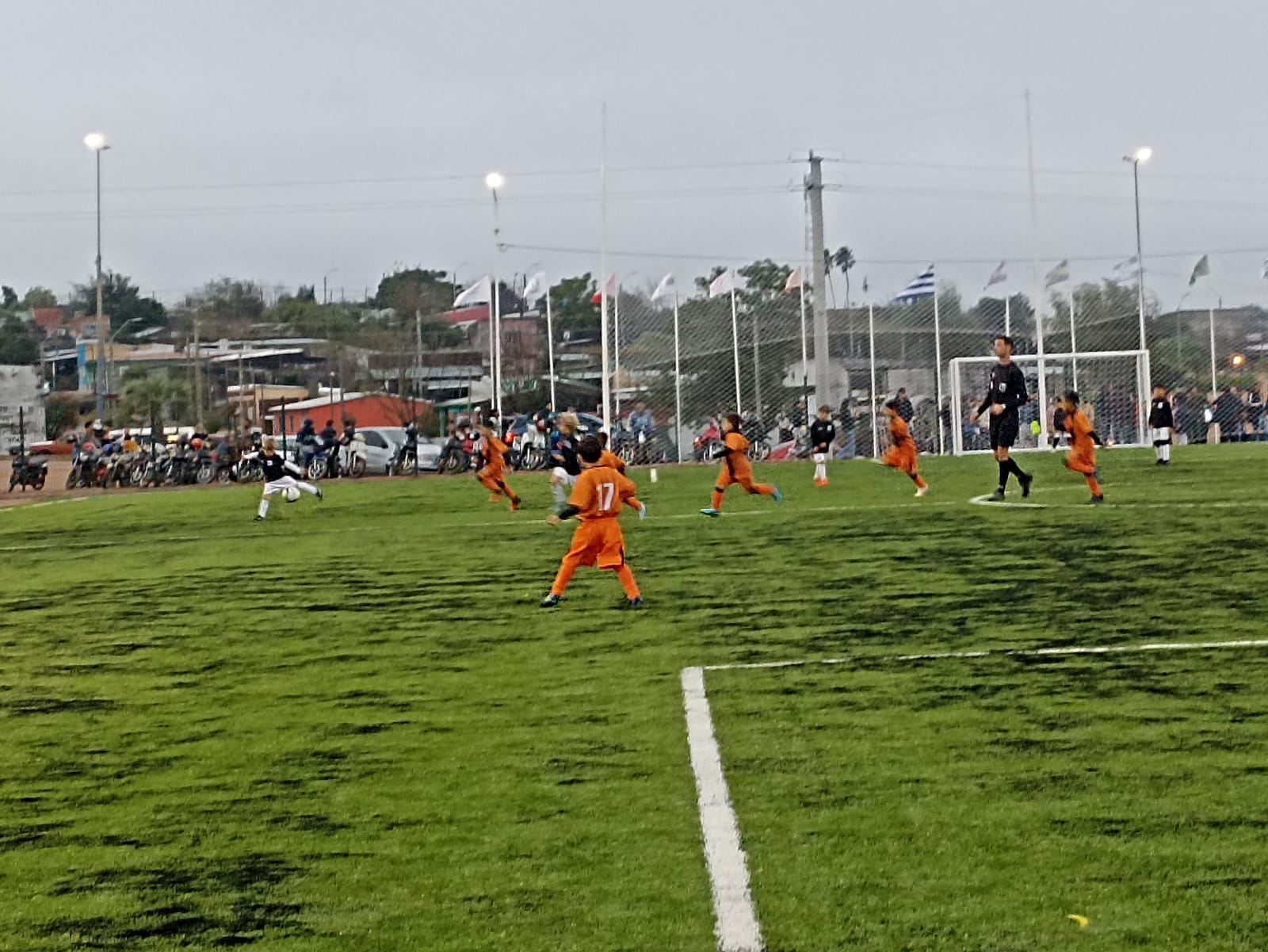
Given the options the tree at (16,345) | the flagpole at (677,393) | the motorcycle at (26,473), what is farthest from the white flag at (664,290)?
the tree at (16,345)

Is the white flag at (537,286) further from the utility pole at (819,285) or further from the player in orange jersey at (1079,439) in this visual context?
the player in orange jersey at (1079,439)

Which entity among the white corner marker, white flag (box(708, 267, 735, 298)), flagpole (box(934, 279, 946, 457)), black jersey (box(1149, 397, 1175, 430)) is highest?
white flag (box(708, 267, 735, 298))

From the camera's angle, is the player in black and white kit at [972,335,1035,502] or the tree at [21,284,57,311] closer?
the player in black and white kit at [972,335,1035,502]

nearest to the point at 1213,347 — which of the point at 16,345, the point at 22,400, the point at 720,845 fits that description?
the point at 720,845

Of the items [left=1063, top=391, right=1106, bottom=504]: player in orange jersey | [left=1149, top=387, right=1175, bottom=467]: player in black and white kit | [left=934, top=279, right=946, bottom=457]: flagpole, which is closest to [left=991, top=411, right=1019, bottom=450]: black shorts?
[left=1063, top=391, right=1106, bottom=504]: player in orange jersey

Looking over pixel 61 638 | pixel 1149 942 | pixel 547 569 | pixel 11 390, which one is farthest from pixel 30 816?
pixel 11 390

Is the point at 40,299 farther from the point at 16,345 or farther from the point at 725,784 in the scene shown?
the point at 725,784

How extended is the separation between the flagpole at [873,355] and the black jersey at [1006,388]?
19529 mm

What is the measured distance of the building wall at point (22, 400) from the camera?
67125mm

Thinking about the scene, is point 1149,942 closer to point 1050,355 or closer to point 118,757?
point 118,757

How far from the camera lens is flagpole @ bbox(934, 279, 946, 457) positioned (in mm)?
42531

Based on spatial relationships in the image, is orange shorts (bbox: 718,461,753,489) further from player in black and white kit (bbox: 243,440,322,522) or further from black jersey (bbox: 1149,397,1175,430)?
black jersey (bbox: 1149,397,1175,430)

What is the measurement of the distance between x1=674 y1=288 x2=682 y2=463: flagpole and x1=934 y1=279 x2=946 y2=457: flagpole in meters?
6.55

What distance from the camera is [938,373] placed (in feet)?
140
